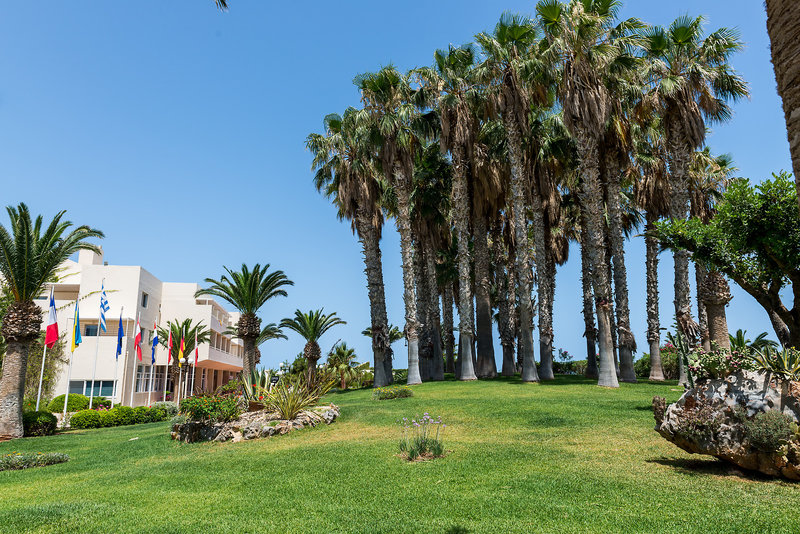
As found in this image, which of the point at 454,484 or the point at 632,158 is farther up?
the point at 632,158

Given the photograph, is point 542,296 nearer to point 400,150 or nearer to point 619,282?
point 619,282

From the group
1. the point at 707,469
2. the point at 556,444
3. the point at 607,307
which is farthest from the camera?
the point at 607,307

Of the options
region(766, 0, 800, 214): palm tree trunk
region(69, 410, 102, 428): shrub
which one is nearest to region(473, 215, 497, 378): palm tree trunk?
region(69, 410, 102, 428): shrub

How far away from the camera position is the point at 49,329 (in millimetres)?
25469

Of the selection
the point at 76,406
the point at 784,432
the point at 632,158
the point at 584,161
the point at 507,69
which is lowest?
the point at 76,406

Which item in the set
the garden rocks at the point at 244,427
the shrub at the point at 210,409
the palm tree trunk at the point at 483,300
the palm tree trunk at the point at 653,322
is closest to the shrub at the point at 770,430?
the garden rocks at the point at 244,427

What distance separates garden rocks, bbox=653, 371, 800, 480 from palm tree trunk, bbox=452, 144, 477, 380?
19830 millimetres

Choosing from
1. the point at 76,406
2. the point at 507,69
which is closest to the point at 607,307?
the point at 507,69

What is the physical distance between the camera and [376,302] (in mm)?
32969

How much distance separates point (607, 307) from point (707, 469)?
1600cm

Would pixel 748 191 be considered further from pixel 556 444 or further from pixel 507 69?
pixel 507 69

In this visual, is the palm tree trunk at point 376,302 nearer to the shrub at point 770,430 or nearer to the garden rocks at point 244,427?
the garden rocks at point 244,427

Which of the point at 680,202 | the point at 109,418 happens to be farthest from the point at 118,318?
the point at 680,202

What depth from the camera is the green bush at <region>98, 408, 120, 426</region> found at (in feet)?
93.5
